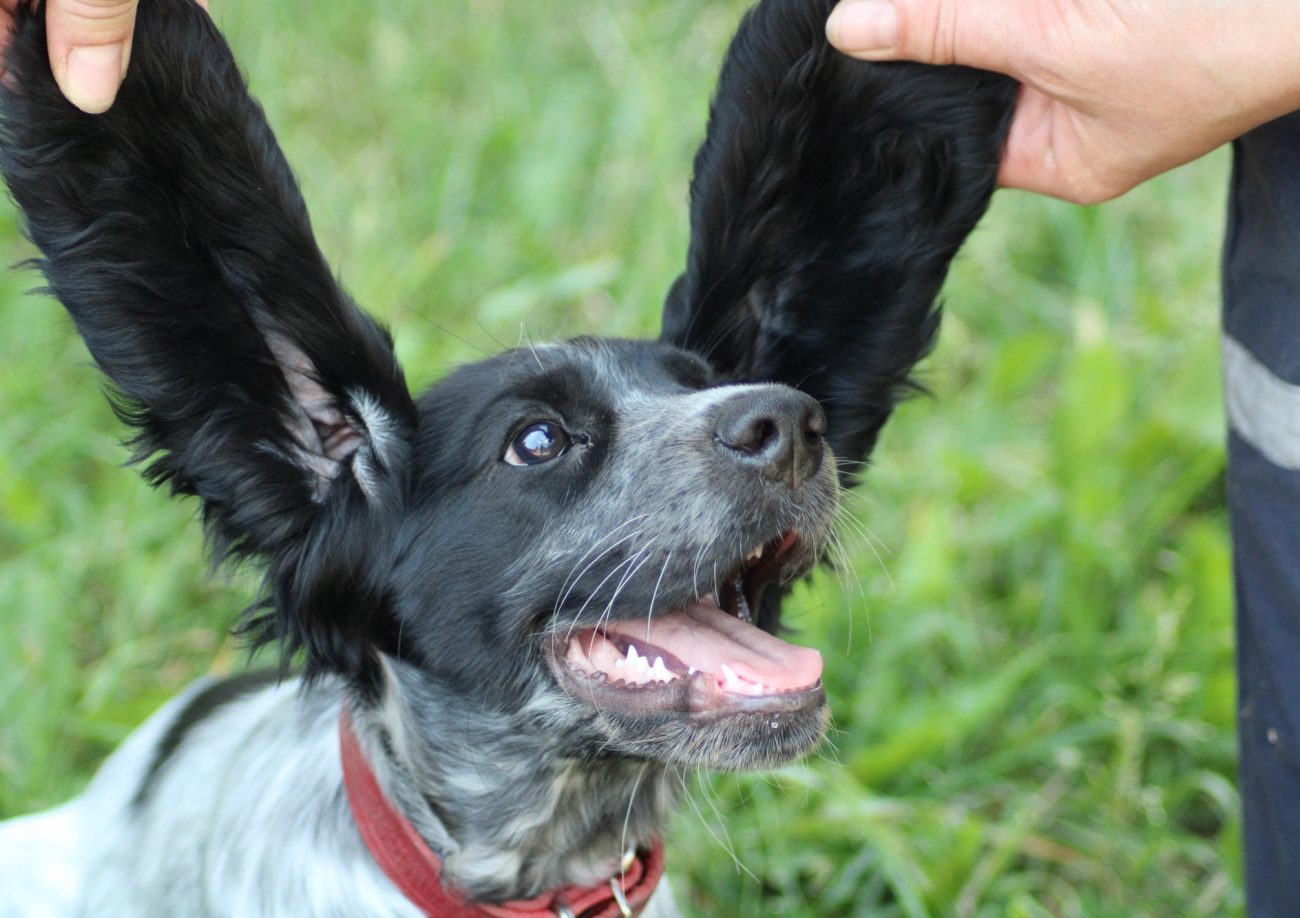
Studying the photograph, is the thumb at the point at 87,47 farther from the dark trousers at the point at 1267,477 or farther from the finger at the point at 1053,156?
the dark trousers at the point at 1267,477

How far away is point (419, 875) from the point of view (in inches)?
109

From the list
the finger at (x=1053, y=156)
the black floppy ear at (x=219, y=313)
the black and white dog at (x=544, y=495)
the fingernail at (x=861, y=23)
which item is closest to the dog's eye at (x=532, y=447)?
the black and white dog at (x=544, y=495)

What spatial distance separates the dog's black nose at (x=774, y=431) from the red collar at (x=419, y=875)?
935 mm

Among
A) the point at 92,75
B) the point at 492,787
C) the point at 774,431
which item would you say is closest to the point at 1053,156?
the point at 774,431

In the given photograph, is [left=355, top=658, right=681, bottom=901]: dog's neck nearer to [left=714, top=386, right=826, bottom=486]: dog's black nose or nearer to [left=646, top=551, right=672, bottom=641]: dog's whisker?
[left=646, top=551, right=672, bottom=641]: dog's whisker

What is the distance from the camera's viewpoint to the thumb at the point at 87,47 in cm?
206

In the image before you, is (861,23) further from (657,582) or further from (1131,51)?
(657,582)

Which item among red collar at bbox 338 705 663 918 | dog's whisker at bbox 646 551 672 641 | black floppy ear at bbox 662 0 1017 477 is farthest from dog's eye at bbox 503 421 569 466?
red collar at bbox 338 705 663 918

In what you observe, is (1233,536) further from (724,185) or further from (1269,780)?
(724,185)

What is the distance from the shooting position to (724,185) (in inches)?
110

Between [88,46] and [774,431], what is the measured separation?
1.26 m

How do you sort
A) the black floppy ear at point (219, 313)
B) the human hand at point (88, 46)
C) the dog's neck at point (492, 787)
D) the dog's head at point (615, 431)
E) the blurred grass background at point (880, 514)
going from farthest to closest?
the blurred grass background at point (880, 514), the dog's neck at point (492, 787), the dog's head at point (615, 431), the black floppy ear at point (219, 313), the human hand at point (88, 46)

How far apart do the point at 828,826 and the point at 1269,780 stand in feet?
4.02

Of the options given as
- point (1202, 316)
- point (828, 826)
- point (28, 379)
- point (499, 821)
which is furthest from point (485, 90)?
point (499, 821)
